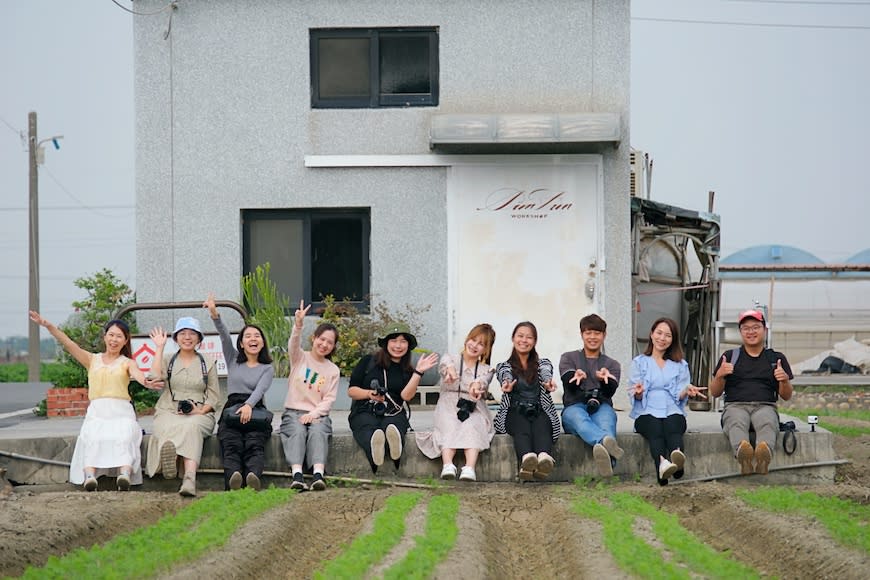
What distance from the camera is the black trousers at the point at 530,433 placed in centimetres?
1074

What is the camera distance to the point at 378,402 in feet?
35.9

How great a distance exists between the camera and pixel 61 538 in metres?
7.91

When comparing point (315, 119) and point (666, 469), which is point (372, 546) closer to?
point (666, 469)

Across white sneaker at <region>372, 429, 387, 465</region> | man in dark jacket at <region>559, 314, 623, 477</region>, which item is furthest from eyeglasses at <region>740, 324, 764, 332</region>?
white sneaker at <region>372, 429, 387, 465</region>

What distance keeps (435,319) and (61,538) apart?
764 centimetres

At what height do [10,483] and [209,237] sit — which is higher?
[209,237]

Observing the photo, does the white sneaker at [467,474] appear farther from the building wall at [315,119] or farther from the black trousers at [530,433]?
the building wall at [315,119]

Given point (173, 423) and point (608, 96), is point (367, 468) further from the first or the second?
point (608, 96)

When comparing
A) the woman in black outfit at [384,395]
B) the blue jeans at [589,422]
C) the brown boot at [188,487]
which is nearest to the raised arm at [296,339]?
the woman in black outfit at [384,395]

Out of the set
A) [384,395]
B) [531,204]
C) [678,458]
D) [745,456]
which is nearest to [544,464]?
[678,458]

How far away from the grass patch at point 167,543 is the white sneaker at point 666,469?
312cm

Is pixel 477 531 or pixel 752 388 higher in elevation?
pixel 752 388

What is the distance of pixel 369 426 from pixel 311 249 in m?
4.87

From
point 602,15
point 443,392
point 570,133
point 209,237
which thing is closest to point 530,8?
point 602,15
